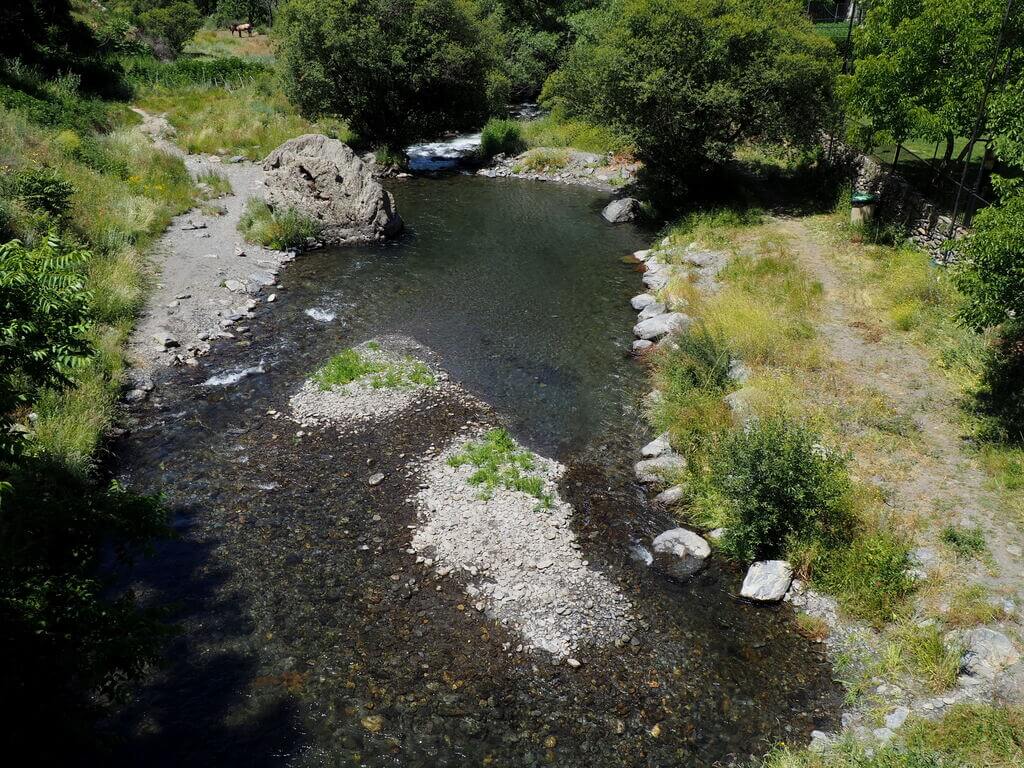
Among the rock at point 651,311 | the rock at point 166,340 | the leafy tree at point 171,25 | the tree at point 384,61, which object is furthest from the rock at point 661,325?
the leafy tree at point 171,25

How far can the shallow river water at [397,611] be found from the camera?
8.98 meters

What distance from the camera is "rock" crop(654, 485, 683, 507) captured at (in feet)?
44.4

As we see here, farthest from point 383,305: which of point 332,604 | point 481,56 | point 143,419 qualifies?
point 481,56

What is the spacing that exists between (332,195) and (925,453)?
24.3 m

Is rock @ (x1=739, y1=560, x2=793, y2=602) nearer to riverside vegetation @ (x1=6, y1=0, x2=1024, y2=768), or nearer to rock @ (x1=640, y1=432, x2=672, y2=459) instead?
riverside vegetation @ (x1=6, y1=0, x2=1024, y2=768)

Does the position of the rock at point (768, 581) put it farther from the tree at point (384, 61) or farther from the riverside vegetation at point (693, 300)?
the tree at point (384, 61)

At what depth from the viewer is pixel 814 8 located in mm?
64812

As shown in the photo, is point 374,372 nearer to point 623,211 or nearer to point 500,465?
point 500,465

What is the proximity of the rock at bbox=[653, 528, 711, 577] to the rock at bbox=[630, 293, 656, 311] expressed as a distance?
11577 mm

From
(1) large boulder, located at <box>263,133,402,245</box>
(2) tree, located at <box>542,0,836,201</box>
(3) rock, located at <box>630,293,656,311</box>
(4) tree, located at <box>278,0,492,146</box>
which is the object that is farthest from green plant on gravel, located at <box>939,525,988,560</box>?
(4) tree, located at <box>278,0,492,146</box>

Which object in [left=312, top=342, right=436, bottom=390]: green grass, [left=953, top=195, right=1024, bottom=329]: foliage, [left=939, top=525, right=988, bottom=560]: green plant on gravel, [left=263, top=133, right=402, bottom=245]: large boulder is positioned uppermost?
[left=953, top=195, right=1024, bottom=329]: foliage

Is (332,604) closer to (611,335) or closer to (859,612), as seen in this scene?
(859,612)

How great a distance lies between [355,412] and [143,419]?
5144mm

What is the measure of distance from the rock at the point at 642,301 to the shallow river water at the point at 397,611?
301 centimetres
